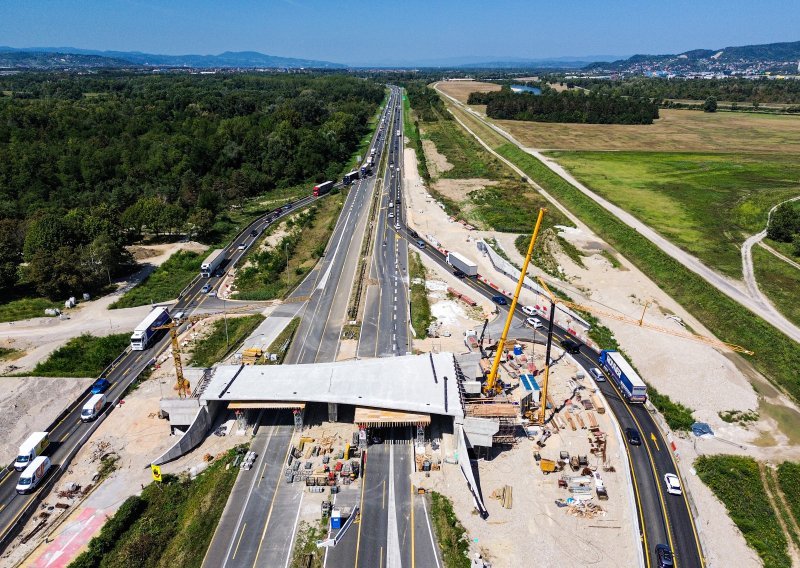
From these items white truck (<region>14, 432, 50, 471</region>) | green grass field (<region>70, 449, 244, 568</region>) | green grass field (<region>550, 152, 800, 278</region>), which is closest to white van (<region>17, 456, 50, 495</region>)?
white truck (<region>14, 432, 50, 471</region>)

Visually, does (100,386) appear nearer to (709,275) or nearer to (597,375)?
(597,375)

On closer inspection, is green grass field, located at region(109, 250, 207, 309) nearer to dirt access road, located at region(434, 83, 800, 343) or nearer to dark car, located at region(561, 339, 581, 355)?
dark car, located at region(561, 339, 581, 355)

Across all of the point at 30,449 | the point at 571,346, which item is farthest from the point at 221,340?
the point at 571,346

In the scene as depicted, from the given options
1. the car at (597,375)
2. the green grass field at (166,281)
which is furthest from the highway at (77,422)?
the car at (597,375)

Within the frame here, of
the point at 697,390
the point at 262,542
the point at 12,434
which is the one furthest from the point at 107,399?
the point at 697,390

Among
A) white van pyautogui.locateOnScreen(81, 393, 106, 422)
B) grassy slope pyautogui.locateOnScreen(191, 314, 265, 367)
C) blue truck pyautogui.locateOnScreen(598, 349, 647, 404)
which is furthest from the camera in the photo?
grassy slope pyautogui.locateOnScreen(191, 314, 265, 367)

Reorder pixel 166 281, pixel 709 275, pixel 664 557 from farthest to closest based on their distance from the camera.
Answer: pixel 709 275 < pixel 166 281 < pixel 664 557

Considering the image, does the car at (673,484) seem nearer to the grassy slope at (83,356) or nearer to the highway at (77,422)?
the highway at (77,422)
